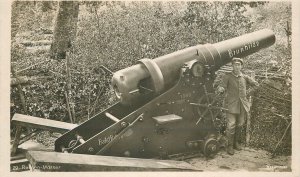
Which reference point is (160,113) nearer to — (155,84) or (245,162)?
(155,84)

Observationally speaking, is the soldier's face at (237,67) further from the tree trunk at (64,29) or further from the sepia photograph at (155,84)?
A: the tree trunk at (64,29)

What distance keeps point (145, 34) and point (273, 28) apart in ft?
5.56

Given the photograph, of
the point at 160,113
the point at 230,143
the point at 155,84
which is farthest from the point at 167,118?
the point at 230,143

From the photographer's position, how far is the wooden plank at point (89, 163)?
5.30m

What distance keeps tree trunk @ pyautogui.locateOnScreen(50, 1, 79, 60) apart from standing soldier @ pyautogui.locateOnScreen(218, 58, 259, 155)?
6.58 feet

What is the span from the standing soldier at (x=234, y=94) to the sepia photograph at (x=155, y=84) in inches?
0.5

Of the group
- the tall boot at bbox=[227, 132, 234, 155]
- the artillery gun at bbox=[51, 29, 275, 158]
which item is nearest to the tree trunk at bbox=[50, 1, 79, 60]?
the artillery gun at bbox=[51, 29, 275, 158]

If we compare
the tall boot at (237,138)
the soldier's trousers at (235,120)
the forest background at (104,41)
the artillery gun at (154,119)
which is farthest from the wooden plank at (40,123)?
the tall boot at (237,138)

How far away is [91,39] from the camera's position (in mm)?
6543

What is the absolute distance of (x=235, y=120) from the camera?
6.61 meters

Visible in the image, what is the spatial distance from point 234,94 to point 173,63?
0.96m

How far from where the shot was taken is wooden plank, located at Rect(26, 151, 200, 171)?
17.4 feet
